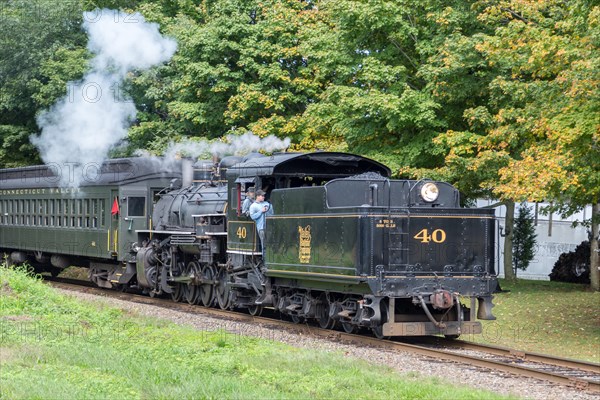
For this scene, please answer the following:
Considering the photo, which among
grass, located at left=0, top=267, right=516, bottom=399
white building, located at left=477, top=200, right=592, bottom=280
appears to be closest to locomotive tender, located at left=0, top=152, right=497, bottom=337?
grass, located at left=0, top=267, right=516, bottom=399

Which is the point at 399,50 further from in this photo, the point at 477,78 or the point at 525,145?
the point at 525,145

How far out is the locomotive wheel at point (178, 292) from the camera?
21.8m

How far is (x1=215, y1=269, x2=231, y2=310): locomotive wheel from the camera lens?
63.2 feet

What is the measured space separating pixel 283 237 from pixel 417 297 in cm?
308

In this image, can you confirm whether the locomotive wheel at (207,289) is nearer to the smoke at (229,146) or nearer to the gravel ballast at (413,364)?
the gravel ballast at (413,364)

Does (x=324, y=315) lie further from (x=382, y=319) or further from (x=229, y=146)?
(x=229, y=146)

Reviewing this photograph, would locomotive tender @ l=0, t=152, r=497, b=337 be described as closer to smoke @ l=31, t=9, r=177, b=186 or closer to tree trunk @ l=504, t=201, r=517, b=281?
smoke @ l=31, t=9, r=177, b=186

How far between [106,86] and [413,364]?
862 inches

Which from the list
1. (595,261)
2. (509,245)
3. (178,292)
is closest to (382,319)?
(178,292)

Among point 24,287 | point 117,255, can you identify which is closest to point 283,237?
point 24,287

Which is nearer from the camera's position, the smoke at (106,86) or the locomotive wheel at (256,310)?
the locomotive wheel at (256,310)

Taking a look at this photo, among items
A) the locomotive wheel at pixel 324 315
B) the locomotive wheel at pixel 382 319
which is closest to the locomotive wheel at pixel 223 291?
the locomotive wheel at pixel 324 315

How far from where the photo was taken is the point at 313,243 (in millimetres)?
15180

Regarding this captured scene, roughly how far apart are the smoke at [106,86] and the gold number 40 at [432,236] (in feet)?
59.0
